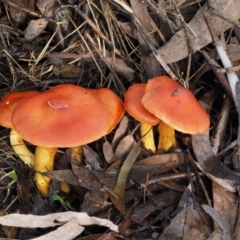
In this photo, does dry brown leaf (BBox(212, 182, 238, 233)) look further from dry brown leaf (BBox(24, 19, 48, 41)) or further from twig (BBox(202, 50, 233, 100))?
dry brown leaf (BBox(24, 19, 48, 41))

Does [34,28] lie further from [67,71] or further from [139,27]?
[139,27]

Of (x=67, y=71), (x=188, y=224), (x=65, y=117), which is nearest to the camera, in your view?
(x=65, y=117)

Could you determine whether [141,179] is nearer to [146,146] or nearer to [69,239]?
Answer: [146,146]

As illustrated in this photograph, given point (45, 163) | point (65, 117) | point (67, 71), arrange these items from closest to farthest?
point (65, 117) → point (45, 163) → point (67, 71)

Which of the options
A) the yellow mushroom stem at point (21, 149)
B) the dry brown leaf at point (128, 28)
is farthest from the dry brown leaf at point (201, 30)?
the yellow mushroom stem at point (21, 149)

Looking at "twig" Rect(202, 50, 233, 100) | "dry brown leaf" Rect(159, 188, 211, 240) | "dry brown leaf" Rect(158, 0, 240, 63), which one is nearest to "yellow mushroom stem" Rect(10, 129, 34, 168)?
"dry brown leaf" Rect(159, 188, 211, 240)

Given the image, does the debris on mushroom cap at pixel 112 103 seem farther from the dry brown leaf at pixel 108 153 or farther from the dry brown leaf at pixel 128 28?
the dry brown leaf at pixel 128 28

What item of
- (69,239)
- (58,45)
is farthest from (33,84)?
(69,239)

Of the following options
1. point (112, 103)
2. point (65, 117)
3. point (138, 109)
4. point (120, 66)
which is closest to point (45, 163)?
point (65, 117)
